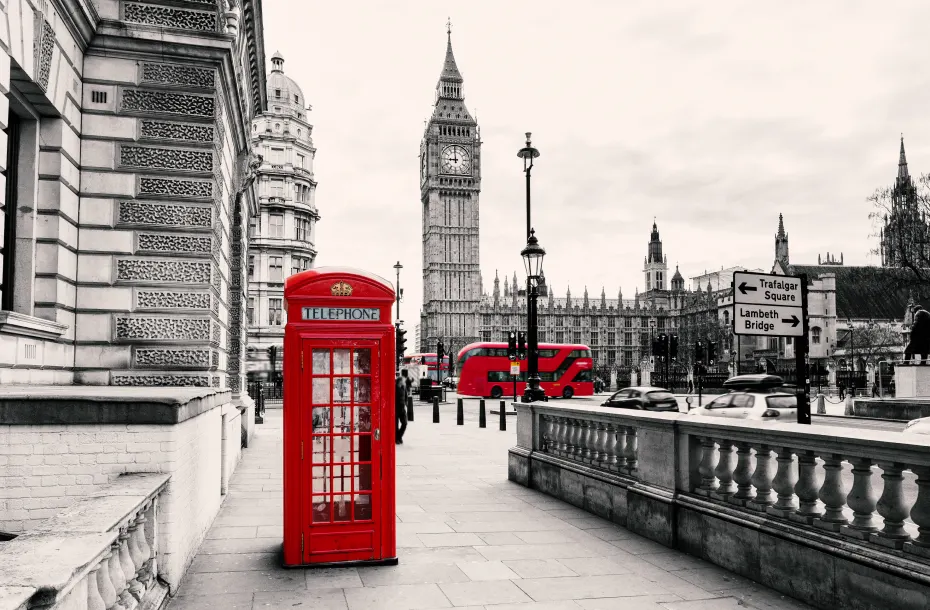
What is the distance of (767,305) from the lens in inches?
Result: 280

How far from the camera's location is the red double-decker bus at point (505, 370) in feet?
150

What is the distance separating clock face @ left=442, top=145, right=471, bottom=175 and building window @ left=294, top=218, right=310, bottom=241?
61.6m

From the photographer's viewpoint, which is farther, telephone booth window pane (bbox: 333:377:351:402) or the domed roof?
the domed roof

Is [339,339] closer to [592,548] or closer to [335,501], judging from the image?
[335,501]

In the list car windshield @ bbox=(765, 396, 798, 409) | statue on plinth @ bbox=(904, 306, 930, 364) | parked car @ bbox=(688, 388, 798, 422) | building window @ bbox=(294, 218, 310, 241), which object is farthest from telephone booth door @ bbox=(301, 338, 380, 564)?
building window @ bbox=(294, 218, 310, 241)

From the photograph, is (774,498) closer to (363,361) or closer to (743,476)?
(743,476)

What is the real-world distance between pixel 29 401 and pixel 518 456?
7323 mm

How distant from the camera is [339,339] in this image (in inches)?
244

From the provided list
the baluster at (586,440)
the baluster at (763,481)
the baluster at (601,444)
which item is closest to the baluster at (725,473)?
A: the baluster at (763,481)

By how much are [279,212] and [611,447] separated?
176ft

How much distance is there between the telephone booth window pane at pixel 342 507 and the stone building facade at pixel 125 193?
2.98 metres

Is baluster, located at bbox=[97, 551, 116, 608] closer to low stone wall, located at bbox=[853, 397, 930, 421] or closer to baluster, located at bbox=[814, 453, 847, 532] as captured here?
baluster, located at bbox=[814, 453, 847, 532]

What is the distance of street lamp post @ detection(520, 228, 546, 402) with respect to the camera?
1506 centimetres

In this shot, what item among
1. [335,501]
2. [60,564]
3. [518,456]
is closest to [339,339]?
[335,501]
